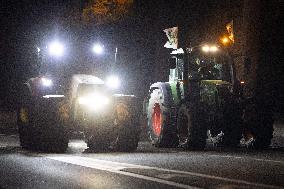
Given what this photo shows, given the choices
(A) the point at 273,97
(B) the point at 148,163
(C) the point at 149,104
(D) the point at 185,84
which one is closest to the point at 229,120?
(D) the point at 185,84

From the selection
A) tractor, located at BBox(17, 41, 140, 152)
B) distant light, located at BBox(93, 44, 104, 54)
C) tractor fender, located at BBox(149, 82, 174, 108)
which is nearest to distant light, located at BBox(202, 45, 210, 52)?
tractor fender, located at BBox(149, 82, 174, 108)

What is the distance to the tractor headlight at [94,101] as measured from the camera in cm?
2003

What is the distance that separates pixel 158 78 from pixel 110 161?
111ft

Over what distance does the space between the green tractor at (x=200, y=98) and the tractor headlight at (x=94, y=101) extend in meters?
2.27

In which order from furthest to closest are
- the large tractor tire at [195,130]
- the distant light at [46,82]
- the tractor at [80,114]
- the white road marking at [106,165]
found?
the distant light at [46,82] → the large tractor tire at [195,130] → the tractor at [80,114] → the white road marking at [106,165]

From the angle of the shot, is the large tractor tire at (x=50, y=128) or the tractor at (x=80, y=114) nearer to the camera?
the large tractor tire at (x=50, y=128)

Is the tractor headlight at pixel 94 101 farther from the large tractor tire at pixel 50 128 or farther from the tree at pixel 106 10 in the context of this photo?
the tree at pixel 106 10

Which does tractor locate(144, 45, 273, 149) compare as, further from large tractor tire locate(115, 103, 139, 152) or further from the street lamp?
large tractor tire locate(115, 103, 139, 152)

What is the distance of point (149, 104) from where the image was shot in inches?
915

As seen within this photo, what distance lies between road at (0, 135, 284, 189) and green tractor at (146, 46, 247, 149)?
146 centimetres

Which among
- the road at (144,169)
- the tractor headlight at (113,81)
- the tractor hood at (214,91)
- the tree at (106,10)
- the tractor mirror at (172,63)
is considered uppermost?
the tree at (106,10)

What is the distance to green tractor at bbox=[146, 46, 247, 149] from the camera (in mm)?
20984

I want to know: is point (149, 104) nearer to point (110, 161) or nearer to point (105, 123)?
point (105, 123)

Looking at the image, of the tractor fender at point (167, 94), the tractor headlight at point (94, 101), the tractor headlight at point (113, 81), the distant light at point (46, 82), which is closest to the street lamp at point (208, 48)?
the tractor fender at point (167, 94)
